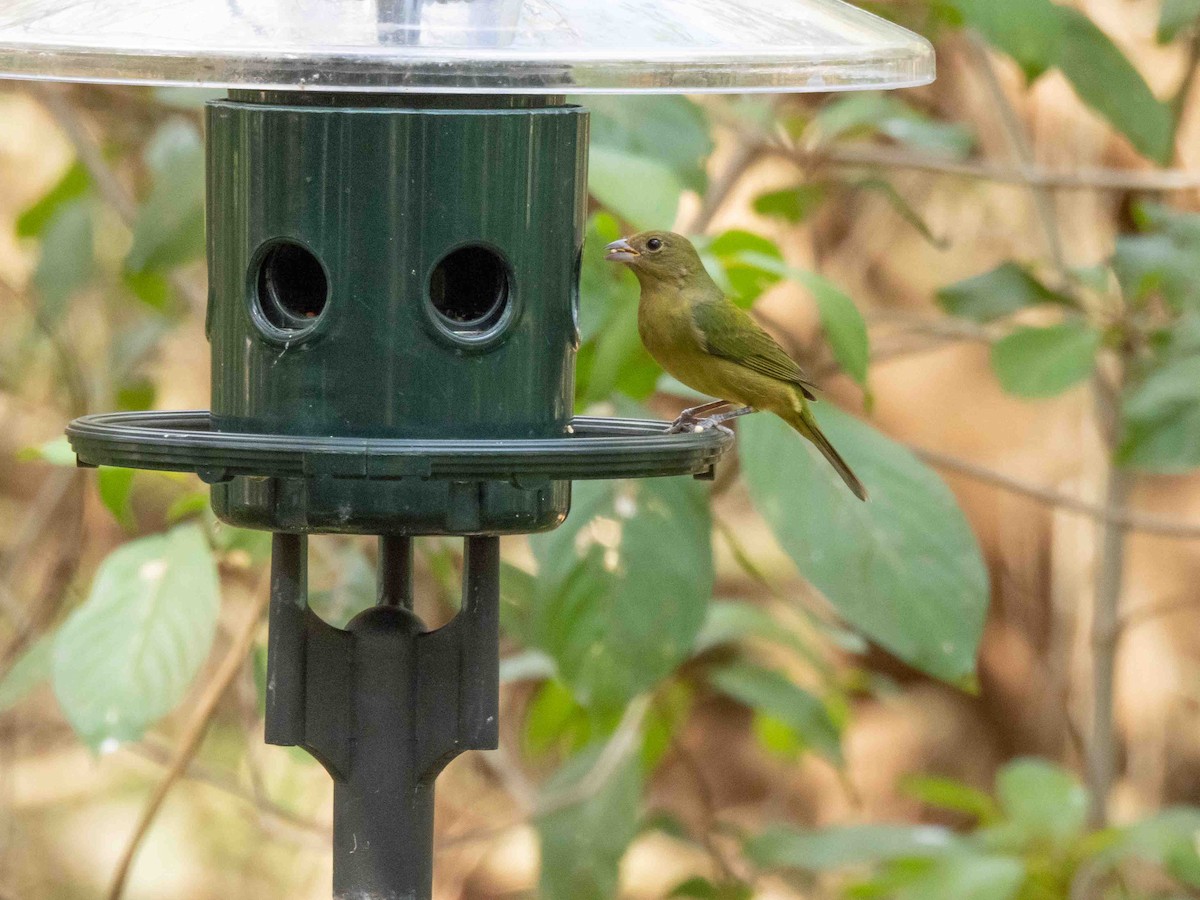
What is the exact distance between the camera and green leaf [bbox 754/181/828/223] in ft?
18.4

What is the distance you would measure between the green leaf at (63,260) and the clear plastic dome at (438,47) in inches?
105

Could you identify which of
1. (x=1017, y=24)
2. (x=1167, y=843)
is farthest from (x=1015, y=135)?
(x=1167, y=843)

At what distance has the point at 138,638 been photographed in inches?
152

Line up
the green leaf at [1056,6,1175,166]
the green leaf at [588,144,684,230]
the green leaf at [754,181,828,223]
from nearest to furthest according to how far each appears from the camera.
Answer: the green leaf at [588,144,684,230] < the green leaf at [1056,6,1175,166] < the green leaf at [754,181,828,223]

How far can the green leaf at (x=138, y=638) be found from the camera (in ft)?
12.3

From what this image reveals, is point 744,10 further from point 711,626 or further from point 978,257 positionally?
point 978,257

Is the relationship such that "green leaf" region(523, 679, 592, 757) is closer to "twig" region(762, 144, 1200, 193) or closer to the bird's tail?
the bird's tail

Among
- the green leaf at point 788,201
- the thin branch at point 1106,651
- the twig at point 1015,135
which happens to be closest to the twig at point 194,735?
the green leaf at point 788,201

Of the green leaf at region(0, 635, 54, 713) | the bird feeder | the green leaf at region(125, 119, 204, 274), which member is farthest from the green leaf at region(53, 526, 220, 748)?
the green leaf at region(125, 119, 204, 274)

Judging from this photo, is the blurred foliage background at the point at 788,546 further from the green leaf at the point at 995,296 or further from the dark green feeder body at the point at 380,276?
the dark green feeder body at the point at 380,276

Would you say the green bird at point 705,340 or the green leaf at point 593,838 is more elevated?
the green bird at point 705,340

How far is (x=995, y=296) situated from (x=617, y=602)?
1.75m

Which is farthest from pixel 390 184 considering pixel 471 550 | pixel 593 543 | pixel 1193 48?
pixel 1193 48

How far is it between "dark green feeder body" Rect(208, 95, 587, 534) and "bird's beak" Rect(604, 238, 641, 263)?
940mm
